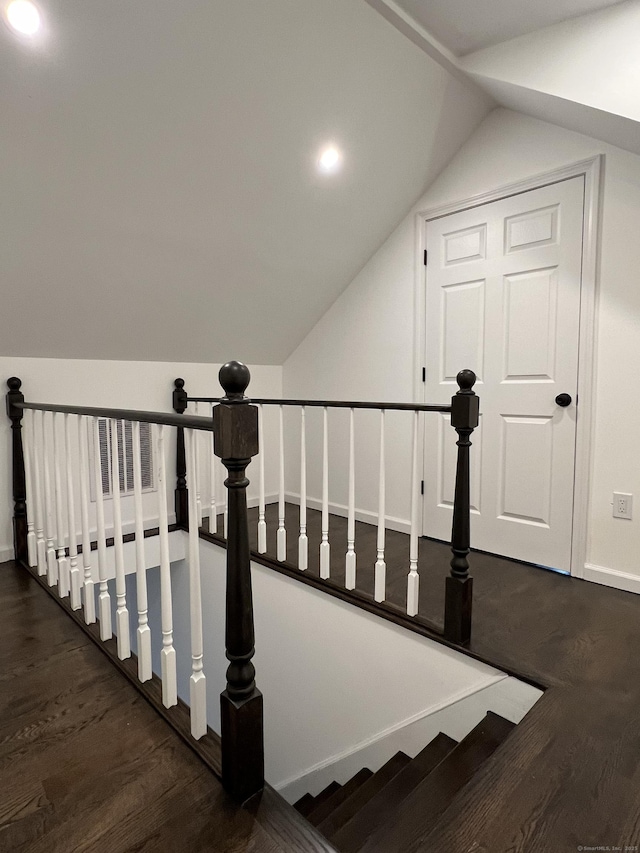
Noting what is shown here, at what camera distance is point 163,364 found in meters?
3.18

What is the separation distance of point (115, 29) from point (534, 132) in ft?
6.43

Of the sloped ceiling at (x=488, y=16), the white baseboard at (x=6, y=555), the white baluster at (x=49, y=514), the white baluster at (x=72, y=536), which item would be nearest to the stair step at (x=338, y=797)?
the white baluster at (x=72, y=536)

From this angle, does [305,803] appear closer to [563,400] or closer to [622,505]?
[622,505]

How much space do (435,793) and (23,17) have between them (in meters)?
2.60

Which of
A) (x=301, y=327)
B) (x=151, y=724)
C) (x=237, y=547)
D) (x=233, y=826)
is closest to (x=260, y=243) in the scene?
(x=301, y=327)

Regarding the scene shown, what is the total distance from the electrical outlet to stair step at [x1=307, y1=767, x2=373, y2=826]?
1.59 meters

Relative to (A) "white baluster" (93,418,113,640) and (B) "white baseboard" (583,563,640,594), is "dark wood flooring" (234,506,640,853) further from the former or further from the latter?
(A) "white baluster" (93,418,113,640)

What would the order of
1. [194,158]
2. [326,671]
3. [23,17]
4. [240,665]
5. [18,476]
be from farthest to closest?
[18,476] < [326,671] < [194,158] < [23,17] < [240,665]

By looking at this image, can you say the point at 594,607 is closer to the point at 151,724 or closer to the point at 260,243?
the point at 151,724

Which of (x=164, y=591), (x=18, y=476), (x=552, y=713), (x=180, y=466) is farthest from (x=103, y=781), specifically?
(x=180, y=466)

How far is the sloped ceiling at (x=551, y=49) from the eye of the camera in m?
1.81

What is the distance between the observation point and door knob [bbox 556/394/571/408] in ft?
7.88

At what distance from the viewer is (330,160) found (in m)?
2.45

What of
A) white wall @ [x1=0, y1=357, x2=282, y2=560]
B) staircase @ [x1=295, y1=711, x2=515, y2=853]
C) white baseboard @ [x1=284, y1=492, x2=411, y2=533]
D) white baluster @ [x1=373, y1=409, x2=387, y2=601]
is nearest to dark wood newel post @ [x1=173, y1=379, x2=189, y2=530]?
white wall @ [x1=0, y1=357, x2=282, y2=560]
